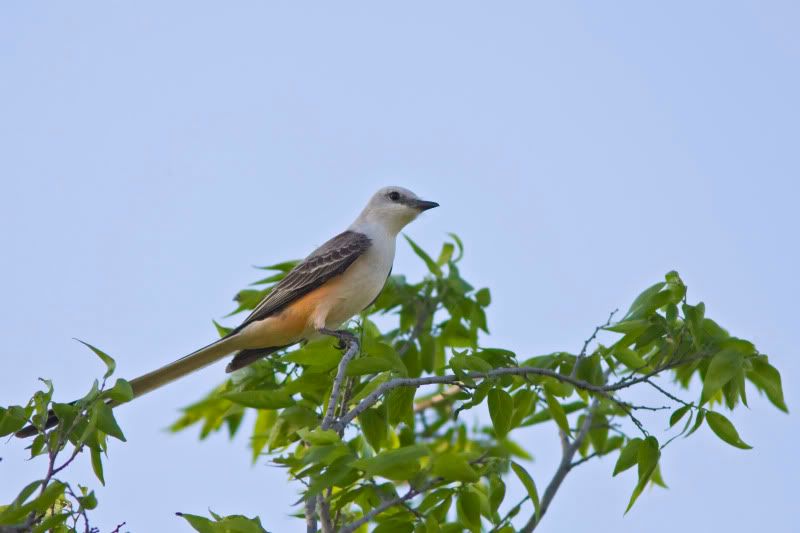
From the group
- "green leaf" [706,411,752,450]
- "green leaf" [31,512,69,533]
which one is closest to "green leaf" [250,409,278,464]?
"green leaf" [31,512,69,533]

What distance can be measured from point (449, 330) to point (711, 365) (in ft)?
9.50

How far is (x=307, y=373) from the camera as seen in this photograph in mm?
5469

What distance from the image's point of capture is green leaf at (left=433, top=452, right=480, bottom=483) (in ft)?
12.4

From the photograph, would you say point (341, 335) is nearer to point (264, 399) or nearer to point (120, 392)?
point (264, 399)

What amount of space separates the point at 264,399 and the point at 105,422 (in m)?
1.15

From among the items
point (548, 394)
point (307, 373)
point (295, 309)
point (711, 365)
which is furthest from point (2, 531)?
point (295, 309)

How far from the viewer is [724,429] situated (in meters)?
4.81

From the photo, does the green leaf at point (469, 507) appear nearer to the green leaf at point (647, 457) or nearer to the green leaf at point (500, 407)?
the green leaf at point (500, 407)

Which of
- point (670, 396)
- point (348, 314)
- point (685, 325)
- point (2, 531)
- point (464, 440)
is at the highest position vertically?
point (348, 314)

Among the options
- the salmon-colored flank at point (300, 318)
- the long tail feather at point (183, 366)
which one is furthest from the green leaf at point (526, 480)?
the salmon-colored flank at point (300, 318)

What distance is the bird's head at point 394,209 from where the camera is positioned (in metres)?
8.54

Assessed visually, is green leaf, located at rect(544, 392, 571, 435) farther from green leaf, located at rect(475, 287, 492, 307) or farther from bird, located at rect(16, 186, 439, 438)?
bird, located at rect(16, 186, 439, 438)

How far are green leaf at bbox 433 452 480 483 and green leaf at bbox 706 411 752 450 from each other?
1588 millimetres

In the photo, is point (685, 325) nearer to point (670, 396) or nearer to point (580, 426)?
point (670, 396)
